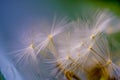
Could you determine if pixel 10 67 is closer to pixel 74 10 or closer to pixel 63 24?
pixel 63 24

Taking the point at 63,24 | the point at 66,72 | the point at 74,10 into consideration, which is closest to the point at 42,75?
the point at 66,72

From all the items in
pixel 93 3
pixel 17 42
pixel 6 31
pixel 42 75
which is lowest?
pixel 42 75

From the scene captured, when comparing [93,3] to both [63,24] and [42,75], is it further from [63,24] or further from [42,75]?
[42,75]

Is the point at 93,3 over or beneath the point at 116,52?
over

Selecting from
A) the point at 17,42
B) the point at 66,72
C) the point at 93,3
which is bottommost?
the point at 66,72

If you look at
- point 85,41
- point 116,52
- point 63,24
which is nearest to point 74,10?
point 63,24

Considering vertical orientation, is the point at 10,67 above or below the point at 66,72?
above
